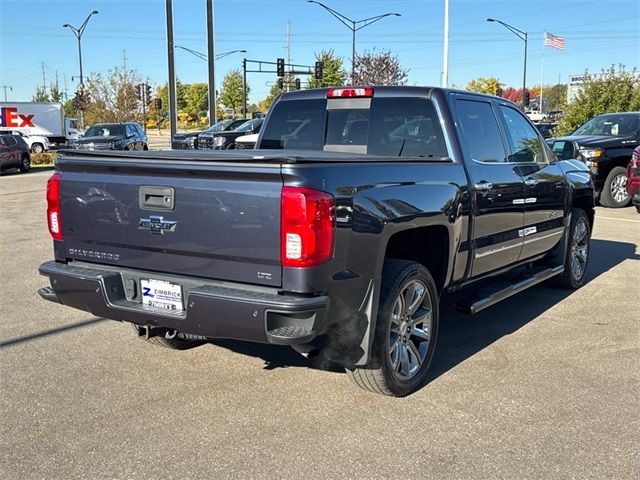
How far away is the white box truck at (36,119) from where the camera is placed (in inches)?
1452

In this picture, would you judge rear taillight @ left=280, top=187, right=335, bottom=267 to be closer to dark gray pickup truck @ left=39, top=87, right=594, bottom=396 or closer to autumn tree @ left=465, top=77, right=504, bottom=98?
dark gray pickup truck @ left=39, top=87, right=594, bottom=396

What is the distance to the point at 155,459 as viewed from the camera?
326cm

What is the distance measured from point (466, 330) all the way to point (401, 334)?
1590 millimetres

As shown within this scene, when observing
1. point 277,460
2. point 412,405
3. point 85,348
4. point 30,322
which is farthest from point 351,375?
point 30,322

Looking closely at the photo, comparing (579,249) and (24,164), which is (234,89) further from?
(579,249)

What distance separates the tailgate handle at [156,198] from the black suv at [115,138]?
23050mm

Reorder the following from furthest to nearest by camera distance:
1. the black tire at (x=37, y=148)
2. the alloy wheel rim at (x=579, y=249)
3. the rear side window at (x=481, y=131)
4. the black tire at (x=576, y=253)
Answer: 1. the black tire at (x=37, y=148)
2. the alloy wheel rim at (x=579, y=249)
3. the black tire at (x=576, y=253)
4. the rear side window at (x=481, y=131)

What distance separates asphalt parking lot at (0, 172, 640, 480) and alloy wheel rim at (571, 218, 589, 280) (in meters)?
1.20

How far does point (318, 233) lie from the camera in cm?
321

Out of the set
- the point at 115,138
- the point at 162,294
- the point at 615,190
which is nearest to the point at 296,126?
the point at 162,294

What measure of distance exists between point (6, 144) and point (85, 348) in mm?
22027

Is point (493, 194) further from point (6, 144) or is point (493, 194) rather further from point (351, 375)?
point (6, 144)

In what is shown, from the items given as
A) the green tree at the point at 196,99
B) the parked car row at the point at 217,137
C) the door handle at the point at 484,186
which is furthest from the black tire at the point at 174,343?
the green tree at the point at 196,99

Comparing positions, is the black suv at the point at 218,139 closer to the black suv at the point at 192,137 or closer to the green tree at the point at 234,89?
the black suv at the point at 192,137
